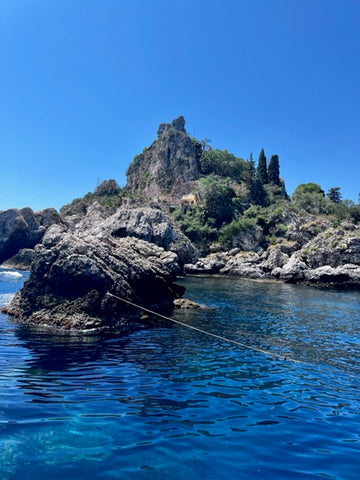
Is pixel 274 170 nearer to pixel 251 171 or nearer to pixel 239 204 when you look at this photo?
pixel 251 171

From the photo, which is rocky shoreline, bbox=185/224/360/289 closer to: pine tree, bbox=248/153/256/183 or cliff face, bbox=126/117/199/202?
pine tree, bbox=248/153/256/183

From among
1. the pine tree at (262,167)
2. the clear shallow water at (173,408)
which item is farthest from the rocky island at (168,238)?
the clear shallow water at (173,408)

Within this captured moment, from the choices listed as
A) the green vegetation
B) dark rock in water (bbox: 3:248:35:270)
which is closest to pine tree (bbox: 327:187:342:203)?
the green vegetation

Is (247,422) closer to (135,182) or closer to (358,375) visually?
(358,375)

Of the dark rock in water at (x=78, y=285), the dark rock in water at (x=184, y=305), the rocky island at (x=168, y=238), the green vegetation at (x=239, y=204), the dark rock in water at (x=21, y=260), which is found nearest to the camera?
the dark rock in water at (x=78, y=285)

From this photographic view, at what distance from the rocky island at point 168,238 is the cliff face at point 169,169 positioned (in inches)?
15.5

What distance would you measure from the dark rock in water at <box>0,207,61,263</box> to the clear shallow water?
55.6m

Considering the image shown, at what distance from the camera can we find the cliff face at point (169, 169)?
381 feet

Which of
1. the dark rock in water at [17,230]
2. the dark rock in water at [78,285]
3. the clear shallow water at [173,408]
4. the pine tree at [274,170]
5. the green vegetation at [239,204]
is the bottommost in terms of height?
the clear shallow water at [173,408]

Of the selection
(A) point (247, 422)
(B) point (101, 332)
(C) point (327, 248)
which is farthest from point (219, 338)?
(C) point (327, 248)

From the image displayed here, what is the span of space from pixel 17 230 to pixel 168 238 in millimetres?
29685

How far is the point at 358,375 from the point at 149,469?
30.2 feet

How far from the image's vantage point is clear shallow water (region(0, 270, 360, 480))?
18.1ft

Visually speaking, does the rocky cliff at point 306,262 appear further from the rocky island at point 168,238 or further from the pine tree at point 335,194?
the pine tree at point 335,194
